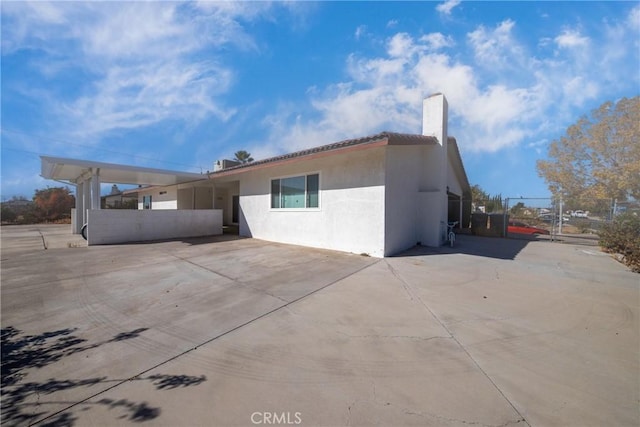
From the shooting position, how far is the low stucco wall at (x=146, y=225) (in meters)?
9.71

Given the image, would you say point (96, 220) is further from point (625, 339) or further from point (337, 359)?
point (625, 339)

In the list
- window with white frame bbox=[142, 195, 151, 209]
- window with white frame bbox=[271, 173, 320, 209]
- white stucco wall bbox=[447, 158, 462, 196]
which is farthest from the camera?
window with white frame bbox=[142, 195, 151, 209]

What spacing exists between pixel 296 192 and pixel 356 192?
8.92 ft

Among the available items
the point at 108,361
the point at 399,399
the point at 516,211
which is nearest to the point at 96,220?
the point at 108,361

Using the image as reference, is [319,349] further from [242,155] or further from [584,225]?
[242,155]

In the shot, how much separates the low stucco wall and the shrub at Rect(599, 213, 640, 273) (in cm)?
1538

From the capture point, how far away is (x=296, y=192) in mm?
9602

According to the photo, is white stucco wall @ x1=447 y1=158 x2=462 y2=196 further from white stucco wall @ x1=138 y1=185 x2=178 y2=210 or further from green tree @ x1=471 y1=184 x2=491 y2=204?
white stucco wall @ x1=138 y1=185 x2=178 y2=210

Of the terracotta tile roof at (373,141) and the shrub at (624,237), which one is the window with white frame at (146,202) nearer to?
the terracotta tile roof at (373,141)

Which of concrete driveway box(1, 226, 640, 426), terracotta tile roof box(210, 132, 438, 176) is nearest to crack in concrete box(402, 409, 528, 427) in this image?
concrete driveway box(1, 226, 640, 426)

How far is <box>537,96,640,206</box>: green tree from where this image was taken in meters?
17.3

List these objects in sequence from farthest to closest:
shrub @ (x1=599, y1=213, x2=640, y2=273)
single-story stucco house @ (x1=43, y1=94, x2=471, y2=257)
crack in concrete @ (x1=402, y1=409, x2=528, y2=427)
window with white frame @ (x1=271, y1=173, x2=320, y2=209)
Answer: window with white frame @ (x1=271, y1=173, x2=320, y2=209), single-story stucco house @ (x1=43, y1=94, x2=471, y2=257), shrub @ (x1=599, y1=213, x2=640, y2=273), crack in concrete @ (x1=402, y1=409, x2=528, y2=427)

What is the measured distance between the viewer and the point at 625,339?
2908 mm

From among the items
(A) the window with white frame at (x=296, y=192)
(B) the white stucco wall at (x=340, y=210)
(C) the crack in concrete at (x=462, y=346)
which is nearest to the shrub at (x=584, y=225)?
(B) the white stucco wall at (x=340, y=210)
